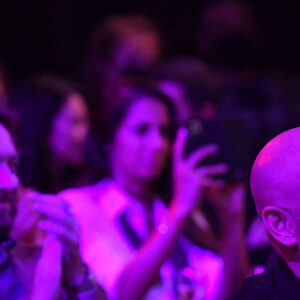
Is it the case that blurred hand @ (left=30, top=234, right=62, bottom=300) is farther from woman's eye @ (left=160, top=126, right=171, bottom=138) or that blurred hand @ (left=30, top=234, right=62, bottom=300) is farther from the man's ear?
woman's eye @ (left=160, top=126, right=171, bottom=138)

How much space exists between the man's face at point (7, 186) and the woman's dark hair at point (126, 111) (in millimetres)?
725

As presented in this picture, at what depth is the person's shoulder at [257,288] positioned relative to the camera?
124 centimetres

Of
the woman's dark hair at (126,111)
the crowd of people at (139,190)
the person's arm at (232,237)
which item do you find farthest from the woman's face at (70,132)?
the person's arm at (232,237)

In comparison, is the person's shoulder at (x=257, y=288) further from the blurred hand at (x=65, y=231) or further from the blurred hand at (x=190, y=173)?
the blurred hand at (x=190, y=173)

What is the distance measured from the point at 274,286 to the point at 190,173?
901mm

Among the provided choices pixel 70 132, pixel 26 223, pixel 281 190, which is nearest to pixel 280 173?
pixel 281 190

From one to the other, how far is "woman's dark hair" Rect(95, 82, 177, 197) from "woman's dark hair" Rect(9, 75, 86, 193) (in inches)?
13.2

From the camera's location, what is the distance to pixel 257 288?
1.25 meters

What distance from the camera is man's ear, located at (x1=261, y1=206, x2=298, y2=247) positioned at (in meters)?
1.23

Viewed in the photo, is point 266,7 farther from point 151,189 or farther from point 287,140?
point 287,140

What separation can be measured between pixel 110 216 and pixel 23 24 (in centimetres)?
254

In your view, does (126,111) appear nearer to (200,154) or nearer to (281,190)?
(200,154)

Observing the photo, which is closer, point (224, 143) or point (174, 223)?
point (174, 223)

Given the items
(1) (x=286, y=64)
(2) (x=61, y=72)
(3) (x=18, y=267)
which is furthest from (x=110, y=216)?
(1) (x=286, y=64)
